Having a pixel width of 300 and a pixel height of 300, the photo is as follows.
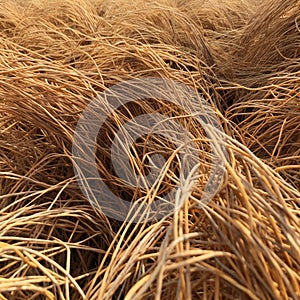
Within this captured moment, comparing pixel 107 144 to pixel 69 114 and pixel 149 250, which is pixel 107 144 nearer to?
pixel 69 114

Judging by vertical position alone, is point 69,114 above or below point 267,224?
above

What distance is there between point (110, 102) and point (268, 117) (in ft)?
0.98

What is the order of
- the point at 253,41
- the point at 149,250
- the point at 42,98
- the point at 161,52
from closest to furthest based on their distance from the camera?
the point at 149,250 < the point at 42,98 < the point at 161,52 < the point at 253,41

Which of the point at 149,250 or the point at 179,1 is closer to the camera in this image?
the point at 149,250

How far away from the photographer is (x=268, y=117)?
87cm

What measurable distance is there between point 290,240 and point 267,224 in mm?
59

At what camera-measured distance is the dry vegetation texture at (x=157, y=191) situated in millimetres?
440

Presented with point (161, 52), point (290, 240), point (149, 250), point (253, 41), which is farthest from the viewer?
point (253, 41)

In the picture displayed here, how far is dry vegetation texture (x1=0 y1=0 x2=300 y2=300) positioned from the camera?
0.44m

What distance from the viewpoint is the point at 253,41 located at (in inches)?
48.7

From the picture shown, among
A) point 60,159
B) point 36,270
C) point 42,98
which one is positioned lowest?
point 36,270

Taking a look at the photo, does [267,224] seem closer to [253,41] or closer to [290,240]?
[290,240]

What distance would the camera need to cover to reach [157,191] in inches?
27.8

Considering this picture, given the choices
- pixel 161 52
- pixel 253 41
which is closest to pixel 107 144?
pixel 161 52
